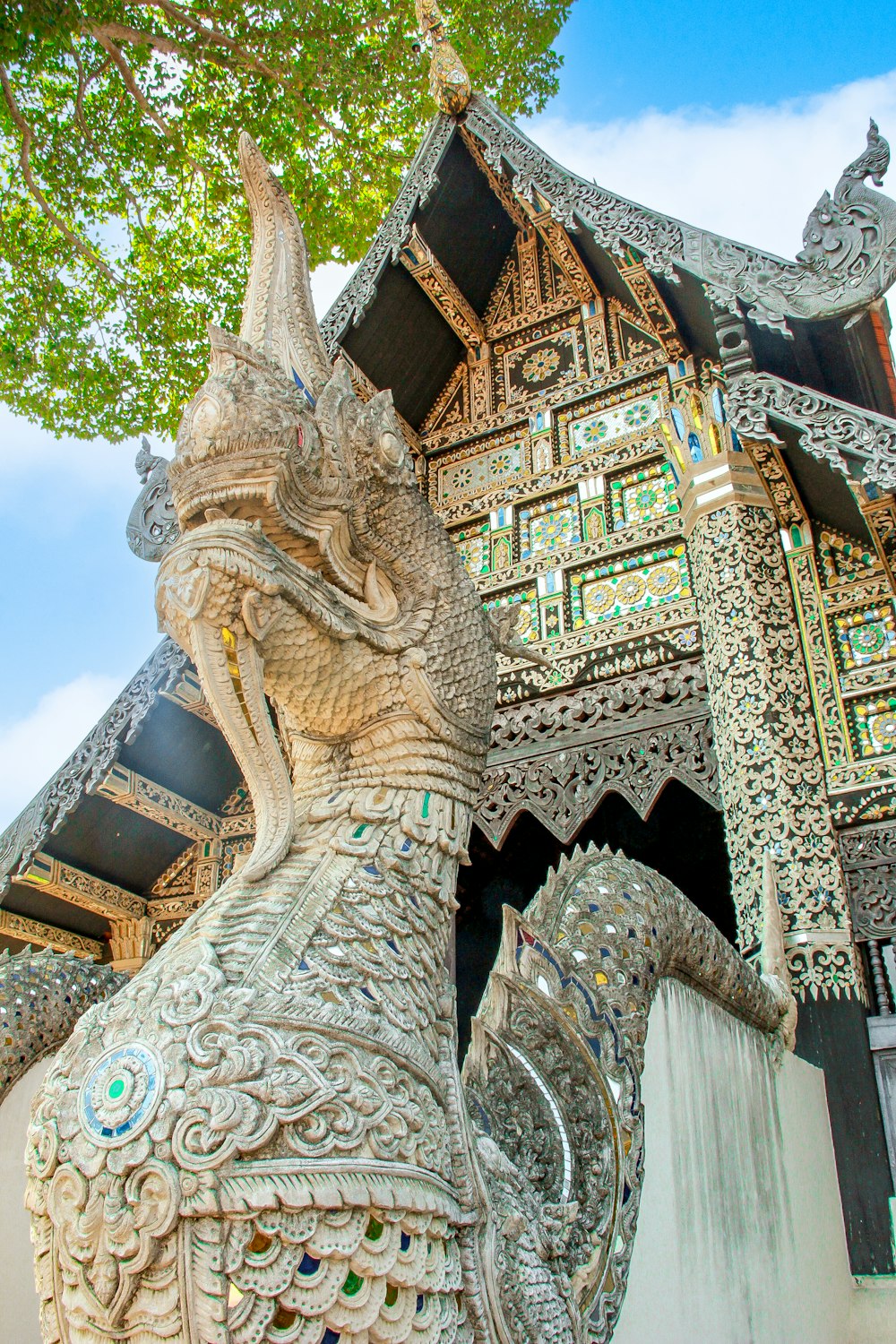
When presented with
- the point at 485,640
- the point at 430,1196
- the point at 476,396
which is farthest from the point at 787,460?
the point at 430,1196

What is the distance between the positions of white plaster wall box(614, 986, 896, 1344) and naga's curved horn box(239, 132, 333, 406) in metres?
1.50

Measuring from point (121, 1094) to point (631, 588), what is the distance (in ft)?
13.7

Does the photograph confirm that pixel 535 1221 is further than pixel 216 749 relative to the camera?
No

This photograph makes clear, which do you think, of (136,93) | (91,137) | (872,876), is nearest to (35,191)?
(91,137)

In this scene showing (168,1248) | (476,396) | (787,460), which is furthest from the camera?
(476,396)

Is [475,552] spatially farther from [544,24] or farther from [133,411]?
[544,24]

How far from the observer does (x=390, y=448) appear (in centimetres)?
195

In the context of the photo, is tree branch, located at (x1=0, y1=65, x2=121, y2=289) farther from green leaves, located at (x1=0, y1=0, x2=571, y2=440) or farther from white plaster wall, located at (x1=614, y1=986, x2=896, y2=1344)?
white plaster wall, located at (x1=614, y1=986, x2=896, y2=1344)

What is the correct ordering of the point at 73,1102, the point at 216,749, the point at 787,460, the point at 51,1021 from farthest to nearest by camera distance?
the point at 216,749 < the point at 787,460 < the point at 51,1021 < the point at 73,1102

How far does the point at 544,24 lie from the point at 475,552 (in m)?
6.97

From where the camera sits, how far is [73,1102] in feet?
4.33

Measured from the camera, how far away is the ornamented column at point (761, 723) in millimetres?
3859

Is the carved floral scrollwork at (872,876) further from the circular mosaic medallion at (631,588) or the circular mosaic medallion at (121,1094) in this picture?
the circular mosaic medallion at (121,1094)

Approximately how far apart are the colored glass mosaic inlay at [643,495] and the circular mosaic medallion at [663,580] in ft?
1.00
